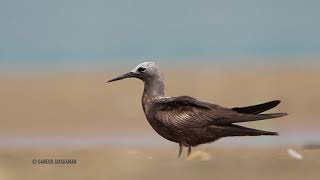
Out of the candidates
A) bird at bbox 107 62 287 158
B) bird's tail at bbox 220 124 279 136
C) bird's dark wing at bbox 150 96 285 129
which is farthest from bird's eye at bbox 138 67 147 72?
bird's tail at bbox 220 124 279 136

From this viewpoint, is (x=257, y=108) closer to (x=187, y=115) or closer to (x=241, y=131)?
(x=241, y=131)

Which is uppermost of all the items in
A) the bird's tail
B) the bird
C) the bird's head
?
the bird's head

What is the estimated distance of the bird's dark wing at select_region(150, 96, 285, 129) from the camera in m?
2.09

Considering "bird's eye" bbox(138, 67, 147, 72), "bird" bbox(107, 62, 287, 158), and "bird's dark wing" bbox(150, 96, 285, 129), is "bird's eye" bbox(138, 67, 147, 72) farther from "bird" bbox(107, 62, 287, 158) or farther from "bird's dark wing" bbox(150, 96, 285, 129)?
"bird's dark wing" bbox(150, 96, 285, 129)

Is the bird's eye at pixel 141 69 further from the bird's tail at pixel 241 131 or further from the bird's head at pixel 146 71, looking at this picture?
the bird's tail at pixel 241 131

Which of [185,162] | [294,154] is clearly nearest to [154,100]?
[185,162]

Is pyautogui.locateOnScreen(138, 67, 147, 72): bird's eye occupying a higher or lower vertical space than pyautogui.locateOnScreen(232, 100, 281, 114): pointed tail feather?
higher

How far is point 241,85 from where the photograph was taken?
2.51 meters

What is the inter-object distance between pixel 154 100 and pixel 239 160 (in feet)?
1.29

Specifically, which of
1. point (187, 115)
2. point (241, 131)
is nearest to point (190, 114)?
point (187, 115)

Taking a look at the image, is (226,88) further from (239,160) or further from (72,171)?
(72,171)

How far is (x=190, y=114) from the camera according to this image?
6.91 feet

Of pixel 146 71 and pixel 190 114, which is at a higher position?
pixel 146 71

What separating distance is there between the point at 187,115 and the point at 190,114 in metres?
0.01
